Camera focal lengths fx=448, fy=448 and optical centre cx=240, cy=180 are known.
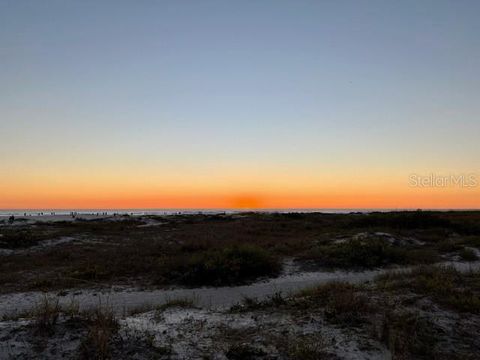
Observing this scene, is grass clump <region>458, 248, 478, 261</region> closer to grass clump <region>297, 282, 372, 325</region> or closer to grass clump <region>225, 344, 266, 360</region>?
grass clump <region>297, 282, 372, 325</region>

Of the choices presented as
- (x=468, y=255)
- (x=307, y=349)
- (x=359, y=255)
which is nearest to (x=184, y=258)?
(x=359, y=255)

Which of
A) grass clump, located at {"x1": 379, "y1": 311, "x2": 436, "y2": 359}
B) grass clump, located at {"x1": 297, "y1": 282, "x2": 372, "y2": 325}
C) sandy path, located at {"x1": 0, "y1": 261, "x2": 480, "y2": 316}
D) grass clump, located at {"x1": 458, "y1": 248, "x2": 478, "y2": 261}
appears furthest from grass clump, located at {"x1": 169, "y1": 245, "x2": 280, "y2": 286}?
grass clump, located at {"x1": 458, "y1": 248, "x2": 478, "y2": 261}

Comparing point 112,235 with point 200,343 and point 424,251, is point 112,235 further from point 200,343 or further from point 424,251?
point 200,343

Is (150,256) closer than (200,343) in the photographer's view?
No

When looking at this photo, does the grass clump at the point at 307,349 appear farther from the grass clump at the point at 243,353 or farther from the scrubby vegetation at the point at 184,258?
the scrubby vegetation at the point at 184,258

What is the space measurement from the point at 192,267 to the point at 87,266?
4.38 metres

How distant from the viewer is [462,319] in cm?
890

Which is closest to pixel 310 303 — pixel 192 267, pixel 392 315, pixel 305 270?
pixel 392 315

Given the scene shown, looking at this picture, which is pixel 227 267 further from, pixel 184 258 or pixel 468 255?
pixel 468 255

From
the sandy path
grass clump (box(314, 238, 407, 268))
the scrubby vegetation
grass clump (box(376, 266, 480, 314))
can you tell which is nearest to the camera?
grass clump (box(376, 266, 480, 314))

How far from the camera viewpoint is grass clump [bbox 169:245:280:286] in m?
15.4

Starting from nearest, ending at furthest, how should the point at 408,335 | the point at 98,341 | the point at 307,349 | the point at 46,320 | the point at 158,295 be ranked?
the point at 98,341, the point at 307,349, the point at 46,320, the point at 408,335, the point at 158,295

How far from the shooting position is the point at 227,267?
1577 centimetres

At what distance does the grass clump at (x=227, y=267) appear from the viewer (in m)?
15.4
